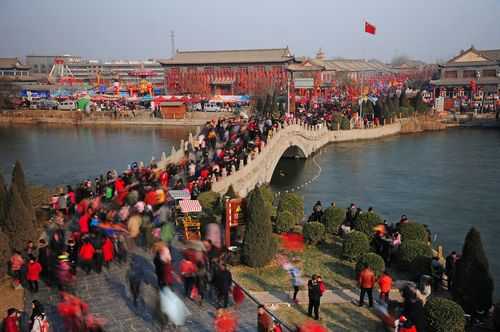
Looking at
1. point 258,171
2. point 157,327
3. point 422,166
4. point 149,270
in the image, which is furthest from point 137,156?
point 157,327

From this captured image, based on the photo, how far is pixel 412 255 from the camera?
13.5 metres

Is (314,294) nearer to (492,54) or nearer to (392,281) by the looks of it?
(392,281)

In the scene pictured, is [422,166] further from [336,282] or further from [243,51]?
[243,51]

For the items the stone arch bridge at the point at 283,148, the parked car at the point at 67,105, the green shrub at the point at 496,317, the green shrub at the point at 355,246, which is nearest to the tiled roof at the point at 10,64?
the parked car at the point at 67,105

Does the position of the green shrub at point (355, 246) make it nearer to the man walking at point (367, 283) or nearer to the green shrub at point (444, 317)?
the man walking at point (367, 283)

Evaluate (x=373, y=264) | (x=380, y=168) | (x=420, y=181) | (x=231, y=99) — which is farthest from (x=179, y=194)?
(x=231, y=99)

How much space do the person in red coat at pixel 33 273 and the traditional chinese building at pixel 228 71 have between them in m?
61.7

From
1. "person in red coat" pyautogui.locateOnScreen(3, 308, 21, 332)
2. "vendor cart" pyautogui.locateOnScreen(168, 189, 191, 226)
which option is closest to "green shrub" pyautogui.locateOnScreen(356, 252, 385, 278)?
"vendor cart" pyautogui.locateOnScreen(168, 189, 191, 226)

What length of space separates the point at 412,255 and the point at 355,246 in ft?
5.17

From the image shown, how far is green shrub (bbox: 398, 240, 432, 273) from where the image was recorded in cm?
1340

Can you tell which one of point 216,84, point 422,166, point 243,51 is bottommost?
point 422,166

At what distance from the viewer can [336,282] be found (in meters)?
13.0

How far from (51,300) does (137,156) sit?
3225 centimetres

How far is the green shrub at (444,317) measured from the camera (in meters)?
9.89
